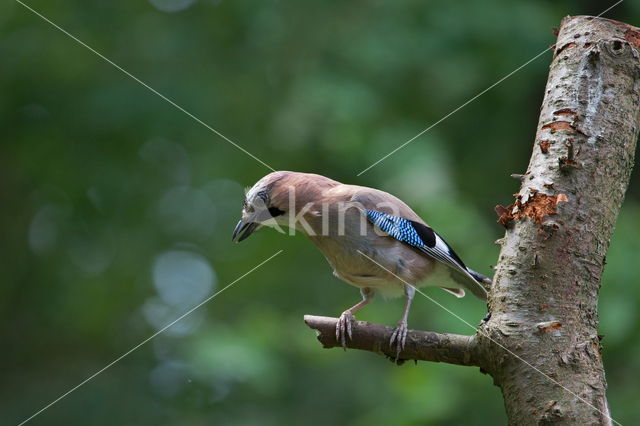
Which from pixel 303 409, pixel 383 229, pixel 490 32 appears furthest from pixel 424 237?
pixel 303 409

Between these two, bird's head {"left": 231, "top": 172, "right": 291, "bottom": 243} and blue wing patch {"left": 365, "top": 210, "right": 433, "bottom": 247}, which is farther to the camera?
blue wing patch {"left": 365, "top": 210, "right": 433, "bottom": 247}

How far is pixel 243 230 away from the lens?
4238 millimetres

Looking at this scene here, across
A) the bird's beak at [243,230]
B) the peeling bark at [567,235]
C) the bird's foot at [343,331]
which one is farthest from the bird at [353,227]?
the peeling bark at [567,235]

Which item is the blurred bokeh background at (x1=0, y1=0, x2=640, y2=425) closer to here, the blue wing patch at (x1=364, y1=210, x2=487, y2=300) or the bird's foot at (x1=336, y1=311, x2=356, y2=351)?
the blue wing patch at (x1=364, y1=210, x2=487, y2=300)

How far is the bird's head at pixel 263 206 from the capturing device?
4168 mm

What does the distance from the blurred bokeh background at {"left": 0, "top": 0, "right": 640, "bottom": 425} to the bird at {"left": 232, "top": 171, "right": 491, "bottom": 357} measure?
1.65 meters

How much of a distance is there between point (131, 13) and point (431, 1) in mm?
3661

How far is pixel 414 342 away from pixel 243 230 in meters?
1.46

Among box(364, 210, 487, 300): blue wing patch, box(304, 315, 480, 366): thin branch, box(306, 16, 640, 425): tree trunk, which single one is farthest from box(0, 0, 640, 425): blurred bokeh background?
box(306, 16, 640, 425): tree trunk

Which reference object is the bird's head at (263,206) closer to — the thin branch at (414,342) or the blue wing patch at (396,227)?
the blue wing patch at (396,227)

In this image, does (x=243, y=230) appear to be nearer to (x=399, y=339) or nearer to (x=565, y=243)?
(x=399, y=339)

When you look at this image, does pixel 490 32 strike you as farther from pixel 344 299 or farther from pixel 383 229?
pixel 383 229

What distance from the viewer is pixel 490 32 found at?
733 centimetres

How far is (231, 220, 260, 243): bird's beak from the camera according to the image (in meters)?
4.18
